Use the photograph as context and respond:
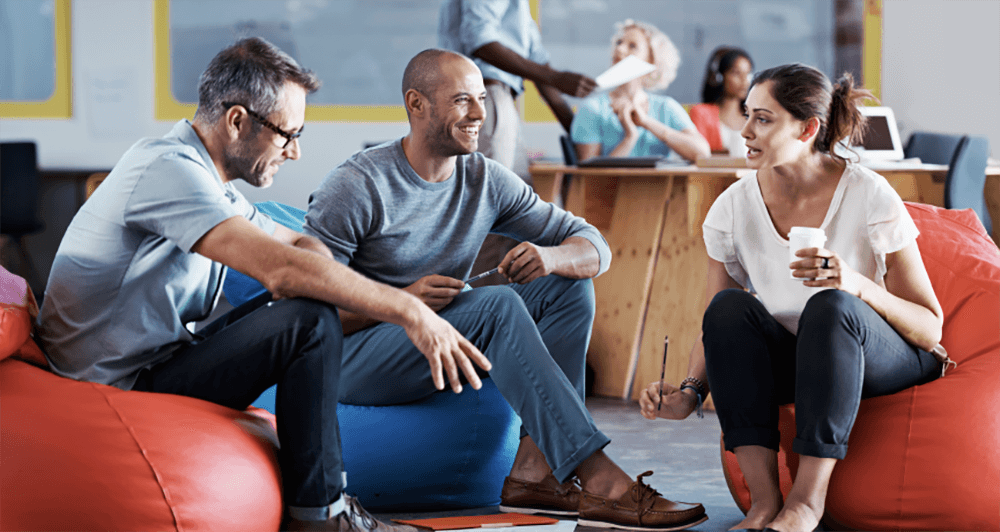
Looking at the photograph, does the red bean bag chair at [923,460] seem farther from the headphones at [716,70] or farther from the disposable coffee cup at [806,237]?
the headphones at [716,70]

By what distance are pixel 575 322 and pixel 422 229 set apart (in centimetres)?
39

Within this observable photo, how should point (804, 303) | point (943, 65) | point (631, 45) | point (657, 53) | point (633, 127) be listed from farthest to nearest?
point (943, 65) < point (657, 53) < point (631, 45) < point (633, 127) < point (804, 303)

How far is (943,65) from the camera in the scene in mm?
5609

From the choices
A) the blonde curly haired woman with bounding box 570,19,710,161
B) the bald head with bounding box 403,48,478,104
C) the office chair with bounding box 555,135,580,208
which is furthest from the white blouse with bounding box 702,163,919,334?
the blonde curly haired woman with bounding box 570,19,710,161

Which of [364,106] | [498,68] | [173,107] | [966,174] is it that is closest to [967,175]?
[966,174]

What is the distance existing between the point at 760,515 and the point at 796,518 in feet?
0.25

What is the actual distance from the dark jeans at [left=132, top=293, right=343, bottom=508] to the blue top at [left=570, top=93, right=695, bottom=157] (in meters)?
2.65

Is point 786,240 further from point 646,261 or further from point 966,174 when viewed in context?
point 966,174

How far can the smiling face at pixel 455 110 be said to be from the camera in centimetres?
203

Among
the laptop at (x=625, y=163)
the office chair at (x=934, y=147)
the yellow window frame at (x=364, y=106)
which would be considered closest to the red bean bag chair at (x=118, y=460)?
the laptop at (x=625, y=163)

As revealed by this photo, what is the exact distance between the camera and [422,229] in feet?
6.67

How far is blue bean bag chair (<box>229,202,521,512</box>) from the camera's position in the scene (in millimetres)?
1910

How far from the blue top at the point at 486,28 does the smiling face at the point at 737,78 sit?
1.67 metres

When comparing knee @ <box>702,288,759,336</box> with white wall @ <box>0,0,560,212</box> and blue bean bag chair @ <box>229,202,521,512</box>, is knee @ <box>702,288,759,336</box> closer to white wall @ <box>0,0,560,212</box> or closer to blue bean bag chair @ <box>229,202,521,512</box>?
blue bean bag chair @ <box>229,202,521,512</box>
